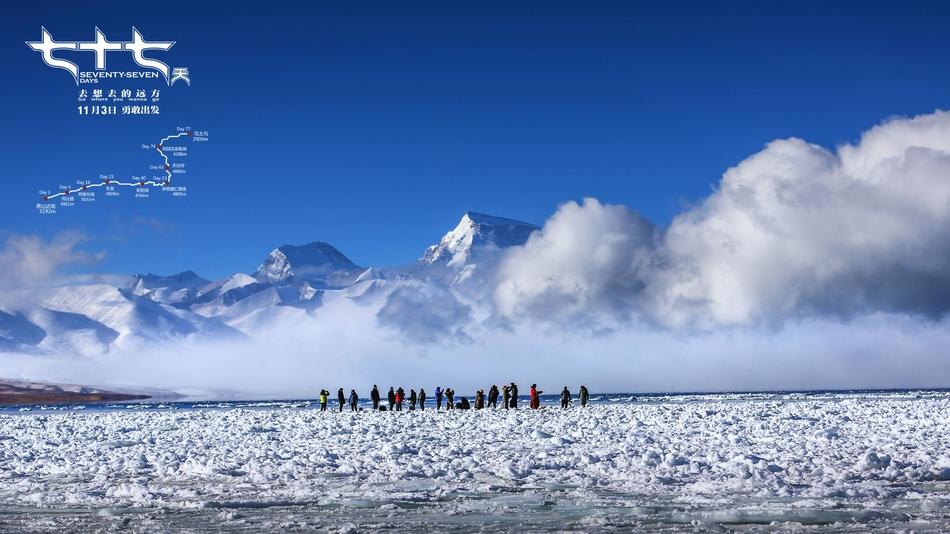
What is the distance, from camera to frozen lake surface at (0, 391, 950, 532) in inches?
560

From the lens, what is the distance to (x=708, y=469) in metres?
20.4

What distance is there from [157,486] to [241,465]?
3.47m

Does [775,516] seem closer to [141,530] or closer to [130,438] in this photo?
[141,530]

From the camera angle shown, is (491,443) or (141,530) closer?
(141,530)

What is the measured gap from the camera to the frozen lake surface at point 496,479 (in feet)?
46.6

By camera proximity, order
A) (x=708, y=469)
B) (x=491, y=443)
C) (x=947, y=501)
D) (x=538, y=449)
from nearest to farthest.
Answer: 1. (x=947, y=501)
2. (x=708, y=469)
3. (x=538, y=449)
4. (x=491, y=443)

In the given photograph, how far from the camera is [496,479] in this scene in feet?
63.8

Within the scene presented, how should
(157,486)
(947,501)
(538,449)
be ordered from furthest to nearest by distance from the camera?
(538,449), (157,486), (947,501)

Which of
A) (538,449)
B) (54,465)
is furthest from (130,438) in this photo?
(538,449)

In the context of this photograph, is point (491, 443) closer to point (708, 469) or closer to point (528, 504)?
point (708, 469)

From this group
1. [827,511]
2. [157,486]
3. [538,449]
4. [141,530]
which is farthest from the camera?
[538,449]

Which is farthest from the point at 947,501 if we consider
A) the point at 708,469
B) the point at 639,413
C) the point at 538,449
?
the point at 639,413

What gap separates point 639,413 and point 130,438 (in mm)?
23280

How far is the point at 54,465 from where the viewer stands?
23.3 metres
